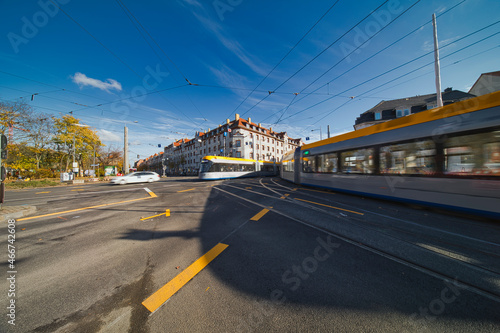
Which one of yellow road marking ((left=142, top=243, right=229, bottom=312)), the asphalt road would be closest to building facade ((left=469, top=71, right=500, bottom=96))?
the asphalt road

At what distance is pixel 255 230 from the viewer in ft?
13.1

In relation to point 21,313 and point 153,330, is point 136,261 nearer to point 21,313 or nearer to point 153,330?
point 21,313

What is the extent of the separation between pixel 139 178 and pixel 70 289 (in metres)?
18.6

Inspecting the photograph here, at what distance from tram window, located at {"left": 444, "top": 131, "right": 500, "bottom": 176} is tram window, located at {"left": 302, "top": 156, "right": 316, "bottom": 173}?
598 cm

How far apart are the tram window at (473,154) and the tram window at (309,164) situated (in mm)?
5975

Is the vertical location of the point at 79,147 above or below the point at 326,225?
above

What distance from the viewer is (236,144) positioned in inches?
1393

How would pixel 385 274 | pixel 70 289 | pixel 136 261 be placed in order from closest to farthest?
pixel 70 289 < pixel 385 274 < pixel 136 261

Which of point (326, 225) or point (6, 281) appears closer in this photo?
point (6, 281)

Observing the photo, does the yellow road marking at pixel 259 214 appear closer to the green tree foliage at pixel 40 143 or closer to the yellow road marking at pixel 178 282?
the yellow road marking at pixel 178 282

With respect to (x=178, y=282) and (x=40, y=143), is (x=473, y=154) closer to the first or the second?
(x=178, y=282)

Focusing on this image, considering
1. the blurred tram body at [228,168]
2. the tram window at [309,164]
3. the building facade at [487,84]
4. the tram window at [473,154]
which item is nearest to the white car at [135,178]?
the blurred tram body at [228,168]

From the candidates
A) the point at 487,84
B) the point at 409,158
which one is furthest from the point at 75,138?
the point at 487,84

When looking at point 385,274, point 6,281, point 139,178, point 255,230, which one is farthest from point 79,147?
point 385,274
